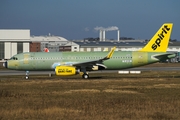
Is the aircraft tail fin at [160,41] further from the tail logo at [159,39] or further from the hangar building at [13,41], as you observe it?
the hangar building at [13,41]

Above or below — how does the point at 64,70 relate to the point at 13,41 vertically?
below

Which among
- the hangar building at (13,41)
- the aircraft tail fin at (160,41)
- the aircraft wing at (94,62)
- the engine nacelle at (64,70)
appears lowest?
the engine nacelle at (64,70)

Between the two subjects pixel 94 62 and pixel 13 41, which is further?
pixel 13 41

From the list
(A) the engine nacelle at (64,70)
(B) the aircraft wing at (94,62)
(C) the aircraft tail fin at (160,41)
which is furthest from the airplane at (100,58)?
(A) the engine nacelle at (64,70)

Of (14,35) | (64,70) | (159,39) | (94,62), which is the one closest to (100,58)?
(94,62)

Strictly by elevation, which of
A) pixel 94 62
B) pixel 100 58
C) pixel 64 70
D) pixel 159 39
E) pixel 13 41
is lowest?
pixel 64 70

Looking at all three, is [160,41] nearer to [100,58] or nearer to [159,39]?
[159,39]

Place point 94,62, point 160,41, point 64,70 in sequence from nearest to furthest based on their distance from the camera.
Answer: point 64,70 → point 94,62 → point 160,41

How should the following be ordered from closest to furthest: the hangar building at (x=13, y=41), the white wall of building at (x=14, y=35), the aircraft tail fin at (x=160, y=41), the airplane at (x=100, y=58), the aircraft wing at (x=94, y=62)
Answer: the aircraft wing at (x=94, y=62) < the airplane at (x=100, y=58) < the aircraft tail fin at (x=160, y=41) < the hangar building at (x=13, y=41) < the white wall of building at (x=14, y=35)

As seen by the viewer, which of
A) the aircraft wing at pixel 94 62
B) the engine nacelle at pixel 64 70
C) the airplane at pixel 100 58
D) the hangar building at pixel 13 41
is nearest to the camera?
the engine nacelle at pixel 64 70

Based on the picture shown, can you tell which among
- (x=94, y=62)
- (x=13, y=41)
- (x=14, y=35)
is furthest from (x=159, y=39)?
(x=14, y=35)

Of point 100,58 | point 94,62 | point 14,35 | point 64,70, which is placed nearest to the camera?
point 64,70

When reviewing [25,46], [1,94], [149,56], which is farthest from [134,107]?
[25,46]

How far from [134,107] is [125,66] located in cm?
2696
